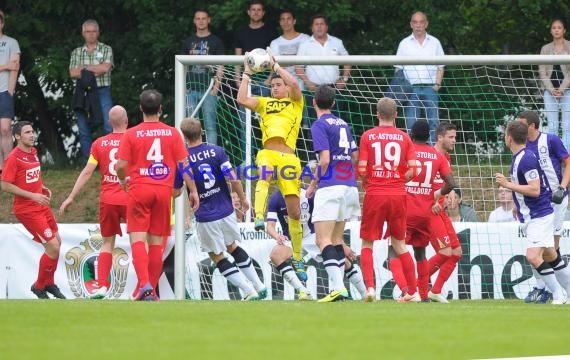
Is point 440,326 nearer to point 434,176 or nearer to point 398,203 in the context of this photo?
Result: point 398,203

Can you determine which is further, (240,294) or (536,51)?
(536,51)

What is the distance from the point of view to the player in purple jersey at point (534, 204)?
13508 millimetres

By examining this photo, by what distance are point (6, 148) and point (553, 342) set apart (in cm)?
1247

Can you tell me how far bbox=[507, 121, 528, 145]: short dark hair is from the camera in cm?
1357

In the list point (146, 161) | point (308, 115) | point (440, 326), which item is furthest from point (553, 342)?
point (308, 115)

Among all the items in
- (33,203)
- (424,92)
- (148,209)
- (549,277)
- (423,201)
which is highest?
(424,92)

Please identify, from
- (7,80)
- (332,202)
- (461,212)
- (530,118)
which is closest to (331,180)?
(332,202)

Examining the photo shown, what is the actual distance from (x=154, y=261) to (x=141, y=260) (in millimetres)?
314

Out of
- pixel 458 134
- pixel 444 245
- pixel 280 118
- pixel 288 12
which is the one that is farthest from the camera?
pixel 288 12

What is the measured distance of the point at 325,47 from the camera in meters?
18.4

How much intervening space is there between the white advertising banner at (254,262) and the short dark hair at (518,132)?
3033 mm

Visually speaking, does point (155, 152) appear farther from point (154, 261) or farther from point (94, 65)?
point (94, 65)

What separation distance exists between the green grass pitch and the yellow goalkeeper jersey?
9.87 ft

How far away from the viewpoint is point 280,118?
14422mm
